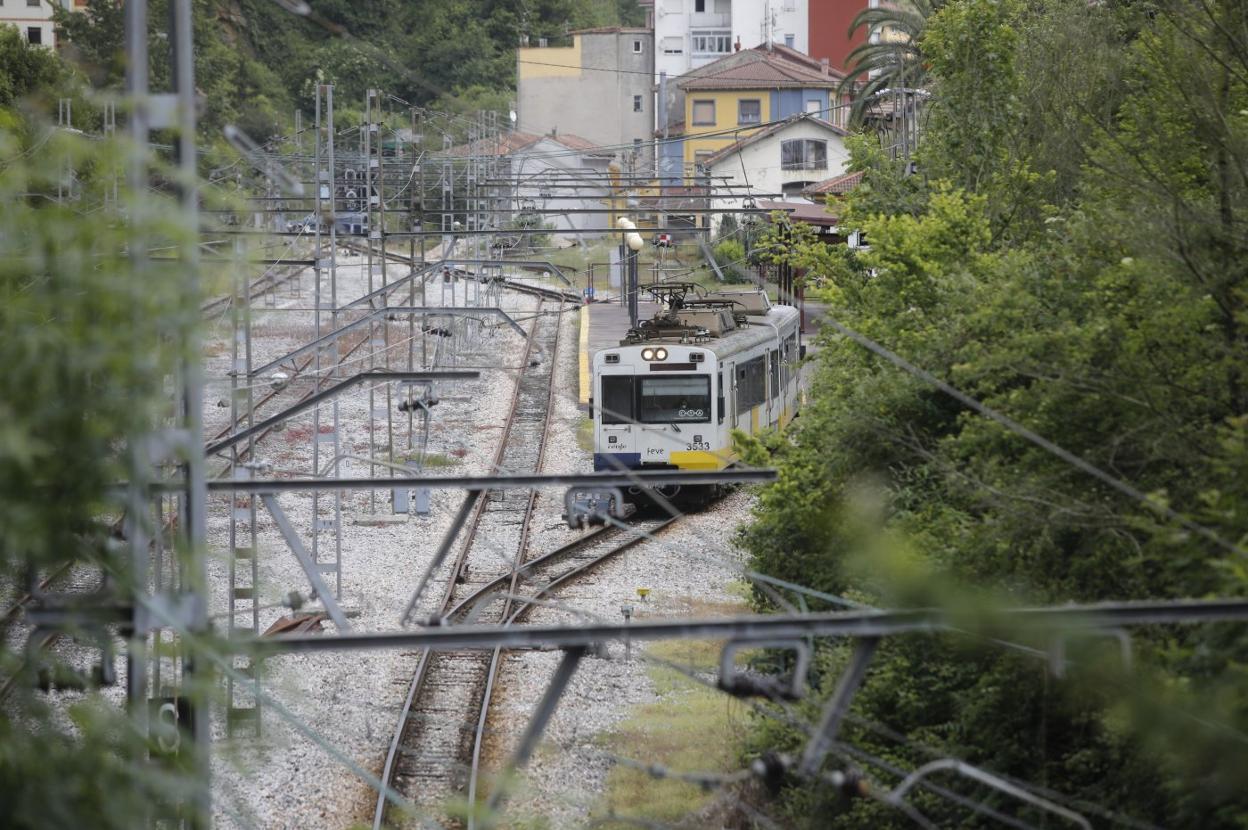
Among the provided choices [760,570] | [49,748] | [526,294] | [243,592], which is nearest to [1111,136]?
[760,570]

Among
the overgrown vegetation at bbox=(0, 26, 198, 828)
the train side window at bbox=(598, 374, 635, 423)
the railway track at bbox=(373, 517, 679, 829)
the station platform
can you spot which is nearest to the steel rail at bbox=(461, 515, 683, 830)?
the railway track at bbox=(373, 517, 679, 829)

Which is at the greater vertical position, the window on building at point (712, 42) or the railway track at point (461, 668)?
the window on building at point (712, 42)

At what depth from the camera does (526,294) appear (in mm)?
42844

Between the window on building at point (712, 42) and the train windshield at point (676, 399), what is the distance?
171ft

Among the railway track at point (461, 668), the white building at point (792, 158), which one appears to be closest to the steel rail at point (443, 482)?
the railway track at point (461, 668)

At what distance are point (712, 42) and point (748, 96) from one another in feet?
47.9

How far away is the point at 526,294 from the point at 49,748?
1564 inches

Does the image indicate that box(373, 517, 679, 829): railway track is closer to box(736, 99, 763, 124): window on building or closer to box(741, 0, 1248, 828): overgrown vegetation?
box(741, 0, 1248, 828): overgrown vegetation

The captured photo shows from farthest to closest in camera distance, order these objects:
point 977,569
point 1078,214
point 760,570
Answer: point 760,570 → point 1078,214 → point 977,569

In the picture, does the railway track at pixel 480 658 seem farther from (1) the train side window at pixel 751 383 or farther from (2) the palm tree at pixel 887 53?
(2) the palm tree at pixel 887 53

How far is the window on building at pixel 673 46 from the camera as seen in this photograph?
67188 millimetres

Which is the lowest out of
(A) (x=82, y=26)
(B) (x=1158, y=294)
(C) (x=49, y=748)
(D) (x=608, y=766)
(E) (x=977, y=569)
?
(D) (x=608, y=766)

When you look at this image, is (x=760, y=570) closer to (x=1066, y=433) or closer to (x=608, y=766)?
(x=608, y=766)

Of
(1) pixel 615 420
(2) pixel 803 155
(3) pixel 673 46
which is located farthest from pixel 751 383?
(3) pixel 673 46
